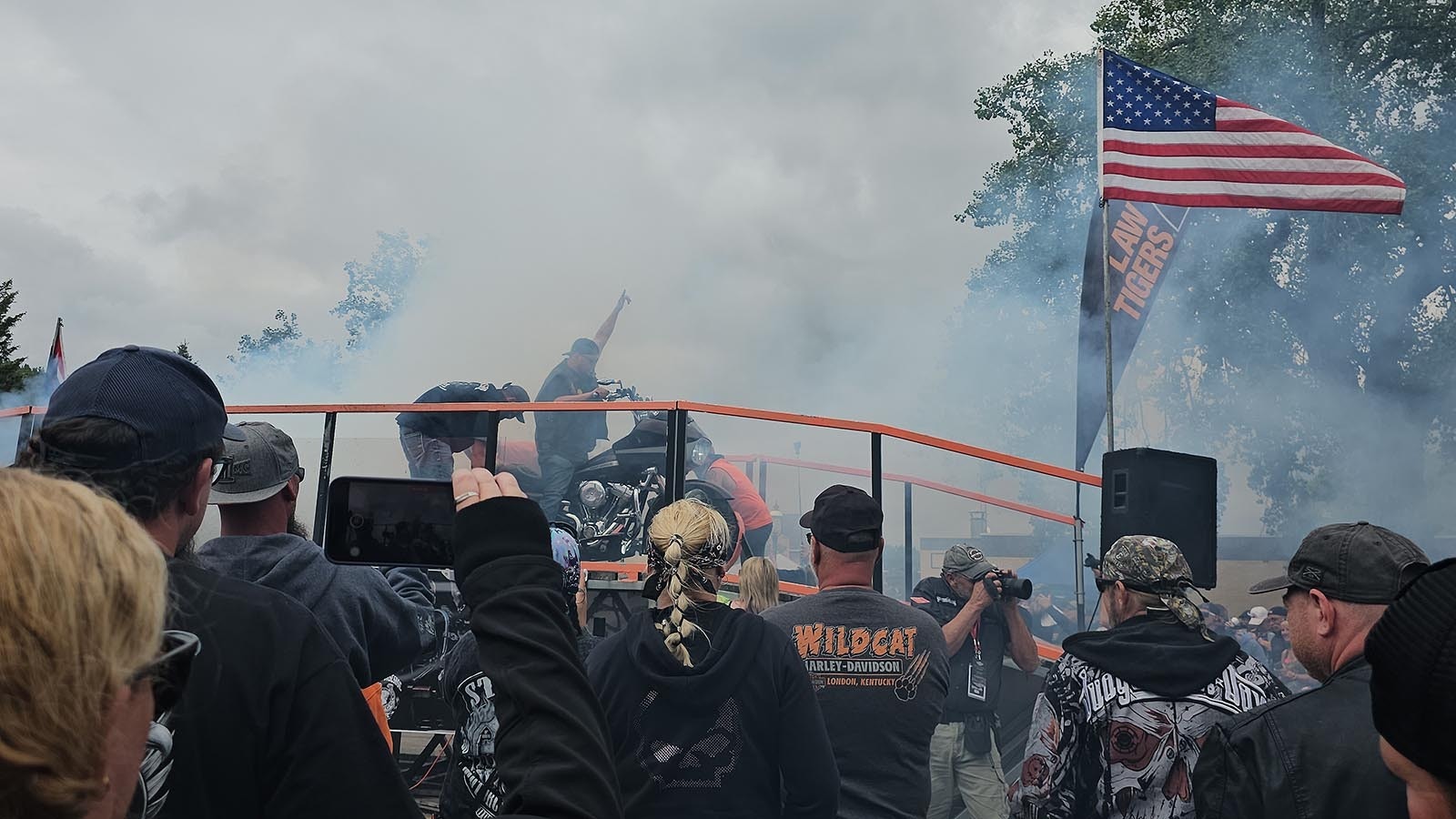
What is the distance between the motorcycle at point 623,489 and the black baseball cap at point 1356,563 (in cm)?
412

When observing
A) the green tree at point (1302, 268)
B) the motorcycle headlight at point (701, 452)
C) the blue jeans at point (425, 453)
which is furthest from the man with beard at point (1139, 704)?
the green tree at point (1302, 268)

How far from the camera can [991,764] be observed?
5.84 meters

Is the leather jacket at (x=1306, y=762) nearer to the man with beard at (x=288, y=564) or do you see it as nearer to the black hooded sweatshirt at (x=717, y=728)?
the black hooded sweatshirt at (x=717, y=728)

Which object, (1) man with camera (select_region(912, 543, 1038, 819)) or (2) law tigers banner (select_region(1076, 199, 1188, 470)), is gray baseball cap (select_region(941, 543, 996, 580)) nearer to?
(1) man with camera (select_region(912, 543, 1038, 819))

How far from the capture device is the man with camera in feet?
18.7

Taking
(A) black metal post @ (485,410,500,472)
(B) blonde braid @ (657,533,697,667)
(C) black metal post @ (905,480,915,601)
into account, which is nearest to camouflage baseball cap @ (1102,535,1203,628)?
(B) blonde braid @ (657,533,697,667)

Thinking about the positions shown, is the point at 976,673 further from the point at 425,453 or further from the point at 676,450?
the point at 425,453

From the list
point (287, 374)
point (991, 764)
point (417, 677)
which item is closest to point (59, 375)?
point (417, 677)

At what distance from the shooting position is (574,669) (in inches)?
44.1

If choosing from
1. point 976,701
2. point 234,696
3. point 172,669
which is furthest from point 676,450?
point 172,669

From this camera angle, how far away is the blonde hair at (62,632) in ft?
2.42

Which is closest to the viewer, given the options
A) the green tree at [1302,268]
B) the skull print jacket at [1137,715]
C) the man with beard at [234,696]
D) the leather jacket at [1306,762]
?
the man with beard at [234,696]

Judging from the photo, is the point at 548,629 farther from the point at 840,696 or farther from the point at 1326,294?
the point at 1326,294

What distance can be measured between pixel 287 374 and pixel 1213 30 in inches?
→ 1262
